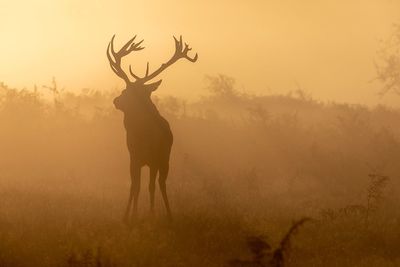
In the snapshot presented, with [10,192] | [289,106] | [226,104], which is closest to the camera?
[10,192]

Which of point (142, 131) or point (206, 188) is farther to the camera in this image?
point (206, 188)

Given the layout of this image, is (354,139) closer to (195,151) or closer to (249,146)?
(249,146)

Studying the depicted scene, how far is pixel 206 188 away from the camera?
632 inches

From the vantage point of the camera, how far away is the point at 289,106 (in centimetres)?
3894

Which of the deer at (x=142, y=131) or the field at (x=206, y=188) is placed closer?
the field at (x=206, y=188)

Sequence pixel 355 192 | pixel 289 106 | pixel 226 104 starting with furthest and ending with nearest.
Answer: pixel 289 106 → pixel 226 104 → pixel 355 192

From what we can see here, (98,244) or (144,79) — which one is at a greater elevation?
(144,79)

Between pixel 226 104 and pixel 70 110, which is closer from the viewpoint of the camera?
pixel 70 110

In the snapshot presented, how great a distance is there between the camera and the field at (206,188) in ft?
33.3

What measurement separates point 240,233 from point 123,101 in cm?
301

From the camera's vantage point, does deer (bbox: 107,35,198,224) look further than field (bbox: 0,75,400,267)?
Yes

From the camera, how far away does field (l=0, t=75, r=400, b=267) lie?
10156 millimetres

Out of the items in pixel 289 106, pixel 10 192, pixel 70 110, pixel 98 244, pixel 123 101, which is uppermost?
pixel 289 106

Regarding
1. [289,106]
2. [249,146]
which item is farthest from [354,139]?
[289,106]
